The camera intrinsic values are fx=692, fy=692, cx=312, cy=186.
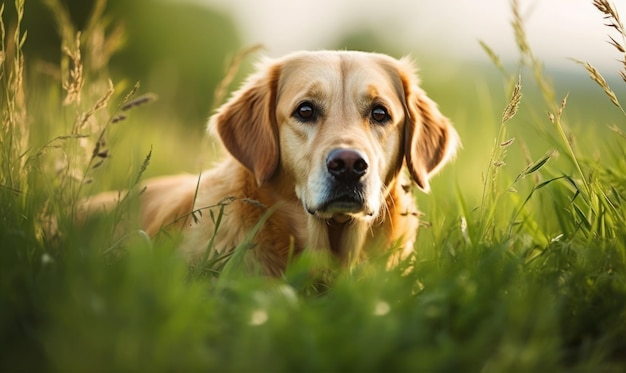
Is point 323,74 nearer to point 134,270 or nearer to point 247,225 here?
point 247,225

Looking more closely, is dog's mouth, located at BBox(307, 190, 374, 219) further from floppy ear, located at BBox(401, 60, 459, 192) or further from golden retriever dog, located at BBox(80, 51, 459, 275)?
floppy ear, located at BBox(401, 60, 459, 192)

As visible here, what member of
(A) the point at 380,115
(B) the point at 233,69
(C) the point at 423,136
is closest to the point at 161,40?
(B) the point at 233,69

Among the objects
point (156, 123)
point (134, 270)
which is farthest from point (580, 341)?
point (156, 123)

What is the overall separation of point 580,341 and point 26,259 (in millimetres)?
1837

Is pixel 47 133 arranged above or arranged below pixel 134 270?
below

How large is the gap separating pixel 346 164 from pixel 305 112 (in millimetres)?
540

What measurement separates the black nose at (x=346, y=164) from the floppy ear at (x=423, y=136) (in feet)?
2.14

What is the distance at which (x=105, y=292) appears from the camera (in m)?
1.86

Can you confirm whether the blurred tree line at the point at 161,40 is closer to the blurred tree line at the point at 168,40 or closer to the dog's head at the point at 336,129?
the blurred tree line at the point at 168,40

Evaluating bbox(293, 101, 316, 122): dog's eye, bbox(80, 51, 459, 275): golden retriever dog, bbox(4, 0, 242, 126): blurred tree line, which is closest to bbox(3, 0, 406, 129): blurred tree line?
bbox(4, 0, 242, 126): blurred tree line

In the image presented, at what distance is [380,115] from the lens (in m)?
3.46

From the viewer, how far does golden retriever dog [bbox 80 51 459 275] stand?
3137 mm

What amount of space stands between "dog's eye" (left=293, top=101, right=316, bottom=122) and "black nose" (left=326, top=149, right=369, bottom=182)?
1.45 feet

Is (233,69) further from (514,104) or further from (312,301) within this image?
(312,301)
